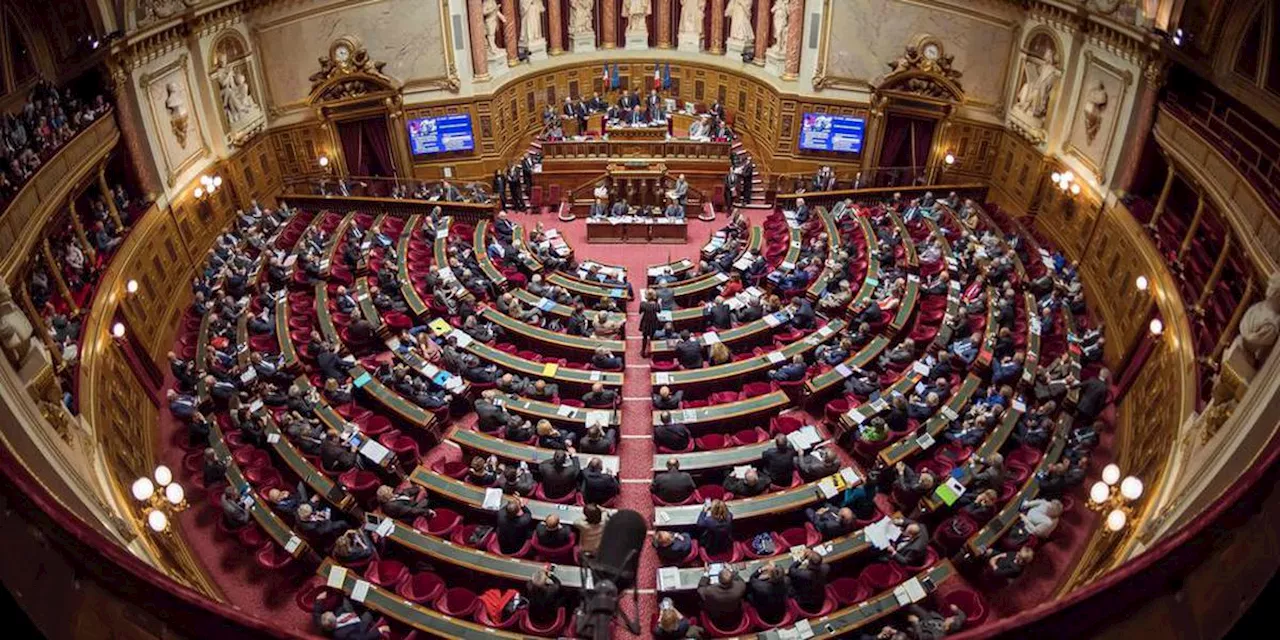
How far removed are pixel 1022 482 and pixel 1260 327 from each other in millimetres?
3889

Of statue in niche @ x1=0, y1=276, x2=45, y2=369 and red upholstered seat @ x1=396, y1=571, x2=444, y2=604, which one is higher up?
statue in niche @ x1=0, y1=276, x2=45, y2=369

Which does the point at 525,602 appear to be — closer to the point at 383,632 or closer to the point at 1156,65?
the point at 383,632

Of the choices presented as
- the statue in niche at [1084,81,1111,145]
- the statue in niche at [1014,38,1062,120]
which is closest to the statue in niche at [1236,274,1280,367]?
the statue in niche at [1084,81,1111,145]

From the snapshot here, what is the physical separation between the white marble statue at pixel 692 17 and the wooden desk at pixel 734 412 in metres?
16.7

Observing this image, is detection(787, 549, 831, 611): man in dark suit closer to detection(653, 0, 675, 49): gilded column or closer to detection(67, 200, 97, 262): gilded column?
detection(67, 200, 97, 262): gilded column

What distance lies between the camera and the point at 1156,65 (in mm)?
14250

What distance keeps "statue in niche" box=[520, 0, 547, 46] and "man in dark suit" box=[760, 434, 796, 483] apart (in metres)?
18.5

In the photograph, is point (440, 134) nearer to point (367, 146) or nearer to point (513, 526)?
point (367, 146)

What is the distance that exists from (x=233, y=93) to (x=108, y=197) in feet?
18.7

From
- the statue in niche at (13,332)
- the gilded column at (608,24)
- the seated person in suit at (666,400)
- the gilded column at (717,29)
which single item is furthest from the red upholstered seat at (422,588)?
the gilded column at (608,24)

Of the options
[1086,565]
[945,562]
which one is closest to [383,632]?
[945,562]

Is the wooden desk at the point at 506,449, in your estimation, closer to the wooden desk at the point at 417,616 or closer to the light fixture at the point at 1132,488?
the wooden desk at the point at 417,616

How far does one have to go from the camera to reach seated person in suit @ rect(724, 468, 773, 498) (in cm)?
1133

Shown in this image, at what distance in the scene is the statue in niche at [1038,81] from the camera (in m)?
18.1
